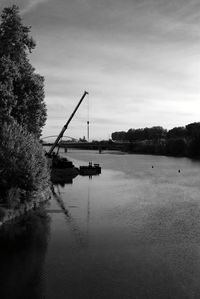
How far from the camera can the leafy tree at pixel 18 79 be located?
159ft

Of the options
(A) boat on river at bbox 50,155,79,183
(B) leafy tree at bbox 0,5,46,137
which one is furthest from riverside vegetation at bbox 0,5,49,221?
(A) boat on river at bbox 50,155,79,183

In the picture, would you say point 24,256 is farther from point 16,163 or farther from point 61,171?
point 61,171

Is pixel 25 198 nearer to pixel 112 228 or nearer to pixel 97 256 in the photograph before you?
pixel 112 228

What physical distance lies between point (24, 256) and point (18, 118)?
2489 cm

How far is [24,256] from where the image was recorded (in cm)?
3362

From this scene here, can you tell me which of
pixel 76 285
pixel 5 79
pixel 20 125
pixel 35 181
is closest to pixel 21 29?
pixel 5 79

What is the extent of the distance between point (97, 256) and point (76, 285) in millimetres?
6376

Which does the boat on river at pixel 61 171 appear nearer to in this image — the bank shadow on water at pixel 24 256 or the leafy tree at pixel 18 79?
the leafy tree at pixel 18 79

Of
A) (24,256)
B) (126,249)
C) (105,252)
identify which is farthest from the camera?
(126,249)

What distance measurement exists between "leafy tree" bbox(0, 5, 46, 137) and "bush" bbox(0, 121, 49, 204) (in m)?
2.29

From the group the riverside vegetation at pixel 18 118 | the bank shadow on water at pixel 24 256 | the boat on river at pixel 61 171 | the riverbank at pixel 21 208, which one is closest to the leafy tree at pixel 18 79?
the riverside vegetation at pixel 18 118

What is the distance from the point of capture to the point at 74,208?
56.6m

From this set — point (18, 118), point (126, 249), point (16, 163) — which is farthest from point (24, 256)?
point (18, 118)

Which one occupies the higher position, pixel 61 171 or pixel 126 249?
pixel 61 171
